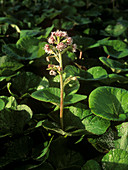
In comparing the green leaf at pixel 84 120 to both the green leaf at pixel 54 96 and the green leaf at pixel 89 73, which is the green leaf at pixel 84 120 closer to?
the green leaf at pixel 54 96

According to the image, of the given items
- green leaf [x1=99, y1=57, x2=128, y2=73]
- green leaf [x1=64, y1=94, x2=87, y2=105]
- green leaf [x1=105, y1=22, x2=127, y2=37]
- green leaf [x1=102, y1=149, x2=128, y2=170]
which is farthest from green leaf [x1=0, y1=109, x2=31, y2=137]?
green leaf [x1=105, y1=22, x2=127, y2=37]

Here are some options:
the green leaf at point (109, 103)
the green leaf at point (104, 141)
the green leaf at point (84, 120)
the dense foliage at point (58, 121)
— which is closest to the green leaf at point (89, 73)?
the dense foliage at point (58, 121)

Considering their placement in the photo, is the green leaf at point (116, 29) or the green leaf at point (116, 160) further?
the green leaf at point (116, 29)

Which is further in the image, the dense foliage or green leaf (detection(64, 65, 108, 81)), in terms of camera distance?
green leaf (detection(64, 65, 108, 81))

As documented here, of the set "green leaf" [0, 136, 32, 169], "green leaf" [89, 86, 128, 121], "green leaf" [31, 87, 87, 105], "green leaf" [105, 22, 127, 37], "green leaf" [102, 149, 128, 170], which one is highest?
"green leaf" [105, 22, 127, 37]

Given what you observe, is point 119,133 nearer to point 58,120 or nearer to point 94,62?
point 58,120

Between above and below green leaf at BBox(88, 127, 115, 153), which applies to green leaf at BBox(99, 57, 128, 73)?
above

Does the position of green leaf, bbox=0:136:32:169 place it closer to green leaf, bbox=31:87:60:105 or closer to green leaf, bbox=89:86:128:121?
green leaf, bbox=31:87:60:105

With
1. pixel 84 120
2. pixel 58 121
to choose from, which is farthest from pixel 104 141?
pixel 58 121
